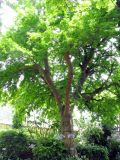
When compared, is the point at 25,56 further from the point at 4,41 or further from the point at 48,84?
the point at 48,84

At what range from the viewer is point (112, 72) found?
1498cm

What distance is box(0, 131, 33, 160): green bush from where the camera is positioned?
1347 cm

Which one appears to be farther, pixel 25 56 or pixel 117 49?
pixel 117 49

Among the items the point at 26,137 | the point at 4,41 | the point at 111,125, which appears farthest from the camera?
the point at 111,125

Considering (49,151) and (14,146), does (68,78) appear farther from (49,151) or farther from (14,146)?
(14,146)

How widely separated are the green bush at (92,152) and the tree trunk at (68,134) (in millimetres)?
1326

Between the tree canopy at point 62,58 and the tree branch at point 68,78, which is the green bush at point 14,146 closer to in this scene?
the tree canopy at point 62,58

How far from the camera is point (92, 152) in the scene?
14.8 m

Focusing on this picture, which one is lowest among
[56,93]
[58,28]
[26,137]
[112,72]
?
[26,137]

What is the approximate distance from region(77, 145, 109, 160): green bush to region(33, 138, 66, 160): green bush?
62.2 inches

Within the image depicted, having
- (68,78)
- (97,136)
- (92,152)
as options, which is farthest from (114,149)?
(68,78)

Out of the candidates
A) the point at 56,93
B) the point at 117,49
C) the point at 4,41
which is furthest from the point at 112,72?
the point at 4,41

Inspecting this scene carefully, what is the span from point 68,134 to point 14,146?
2189mm

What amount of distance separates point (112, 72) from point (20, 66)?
163 inches
